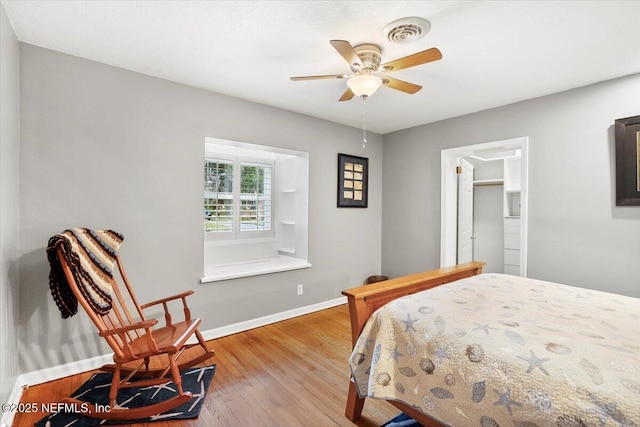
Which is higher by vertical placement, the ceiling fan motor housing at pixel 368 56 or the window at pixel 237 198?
the ceiling fan motor housing at pixel 368 56

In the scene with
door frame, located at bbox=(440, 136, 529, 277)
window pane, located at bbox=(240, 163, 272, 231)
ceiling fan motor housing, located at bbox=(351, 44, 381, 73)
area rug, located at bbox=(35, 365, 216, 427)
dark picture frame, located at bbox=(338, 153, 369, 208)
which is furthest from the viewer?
dark picture frame, located at bbox=(338, 153, 369, 208)

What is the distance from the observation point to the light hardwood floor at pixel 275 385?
1843mm

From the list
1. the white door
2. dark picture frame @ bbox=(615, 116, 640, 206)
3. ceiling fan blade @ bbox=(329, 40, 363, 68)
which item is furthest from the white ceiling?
the white door

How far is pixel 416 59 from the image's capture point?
6.08ft

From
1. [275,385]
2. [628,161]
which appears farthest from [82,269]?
[628,161]

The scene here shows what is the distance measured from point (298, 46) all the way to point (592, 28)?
1.87m

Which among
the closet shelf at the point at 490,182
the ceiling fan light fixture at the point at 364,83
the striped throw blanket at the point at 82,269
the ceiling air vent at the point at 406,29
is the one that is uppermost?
the ceiling air vent at the point at 406,29

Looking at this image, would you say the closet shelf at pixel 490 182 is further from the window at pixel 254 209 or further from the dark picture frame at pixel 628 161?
the window at pixel 254 209

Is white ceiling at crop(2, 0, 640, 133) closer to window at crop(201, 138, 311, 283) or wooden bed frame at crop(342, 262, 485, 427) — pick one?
window at crop(201, 138, 311, 283)

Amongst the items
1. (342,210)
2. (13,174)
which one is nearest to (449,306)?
(342,210)

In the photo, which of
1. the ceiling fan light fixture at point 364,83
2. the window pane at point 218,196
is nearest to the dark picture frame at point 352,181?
the window pane at point 218,196

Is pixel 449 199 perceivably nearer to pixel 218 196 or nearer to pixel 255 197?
pixel 255 197

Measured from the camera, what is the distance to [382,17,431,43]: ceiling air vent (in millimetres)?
1859

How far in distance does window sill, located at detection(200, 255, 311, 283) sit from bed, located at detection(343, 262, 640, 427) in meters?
1.72
